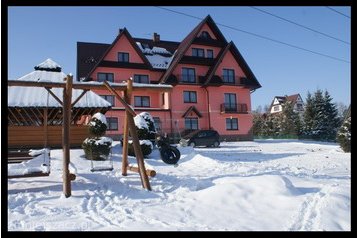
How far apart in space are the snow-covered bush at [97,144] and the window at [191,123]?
69.9 feet

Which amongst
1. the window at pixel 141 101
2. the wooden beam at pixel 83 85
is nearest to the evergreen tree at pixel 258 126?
the window at pixel 141 101

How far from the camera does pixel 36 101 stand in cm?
1642

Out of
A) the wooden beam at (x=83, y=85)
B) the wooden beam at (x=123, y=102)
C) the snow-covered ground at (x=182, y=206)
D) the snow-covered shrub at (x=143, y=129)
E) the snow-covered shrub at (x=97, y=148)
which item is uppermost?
the wooden beam at (x=83, y=85)

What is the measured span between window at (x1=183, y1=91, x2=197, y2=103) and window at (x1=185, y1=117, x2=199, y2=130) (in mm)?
2071

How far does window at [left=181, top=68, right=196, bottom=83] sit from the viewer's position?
117 ft

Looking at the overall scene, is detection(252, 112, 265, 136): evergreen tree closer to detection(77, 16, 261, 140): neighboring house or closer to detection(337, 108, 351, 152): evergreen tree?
detection(77, 16, 261, 140): neighboring house

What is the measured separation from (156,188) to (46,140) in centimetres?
1115

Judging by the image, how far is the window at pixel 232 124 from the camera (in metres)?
36.9

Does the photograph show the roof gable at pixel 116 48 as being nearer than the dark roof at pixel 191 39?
Yes

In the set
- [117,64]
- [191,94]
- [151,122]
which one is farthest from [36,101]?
[191,94]

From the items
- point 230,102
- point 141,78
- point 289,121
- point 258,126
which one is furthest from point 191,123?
point 258,126

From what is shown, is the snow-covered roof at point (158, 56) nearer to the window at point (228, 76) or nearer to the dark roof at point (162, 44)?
the dark roof at point (162, 44)

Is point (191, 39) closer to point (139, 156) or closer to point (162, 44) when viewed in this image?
point (162, 44)
